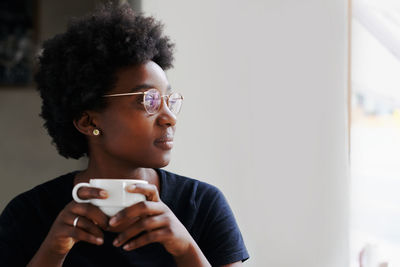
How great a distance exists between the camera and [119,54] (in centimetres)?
117

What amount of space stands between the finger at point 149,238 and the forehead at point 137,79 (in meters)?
0.35

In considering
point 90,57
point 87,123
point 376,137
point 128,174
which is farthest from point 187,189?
point 376,137

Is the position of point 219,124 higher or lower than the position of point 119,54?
lower

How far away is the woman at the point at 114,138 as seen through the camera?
1.16m

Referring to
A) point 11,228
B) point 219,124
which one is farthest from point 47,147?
point 11,228

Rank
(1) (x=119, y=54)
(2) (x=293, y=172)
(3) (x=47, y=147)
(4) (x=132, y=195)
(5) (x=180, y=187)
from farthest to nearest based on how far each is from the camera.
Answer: (3) (x=47, y=147) < (2) (x=293, y=172) < (5) (x=180, y=187) < (1) (x=119, y=54) < (4) (x=132, y=195)

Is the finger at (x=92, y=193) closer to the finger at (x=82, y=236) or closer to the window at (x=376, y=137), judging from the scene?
the finger at (x=82, y=236)

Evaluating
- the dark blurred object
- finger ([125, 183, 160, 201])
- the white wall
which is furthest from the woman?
the dark blurred object

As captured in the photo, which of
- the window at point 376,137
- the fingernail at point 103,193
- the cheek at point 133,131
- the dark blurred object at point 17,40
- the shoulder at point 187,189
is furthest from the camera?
the dark blurred object at point 17,40

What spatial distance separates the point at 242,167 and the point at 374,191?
0.46 metres

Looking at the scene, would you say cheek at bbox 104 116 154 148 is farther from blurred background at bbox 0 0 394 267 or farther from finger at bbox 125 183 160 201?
blurred background at bbox 0 0 394 267

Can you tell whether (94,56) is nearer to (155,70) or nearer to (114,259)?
(155,70)

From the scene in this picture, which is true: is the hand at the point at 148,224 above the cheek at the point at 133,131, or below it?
below

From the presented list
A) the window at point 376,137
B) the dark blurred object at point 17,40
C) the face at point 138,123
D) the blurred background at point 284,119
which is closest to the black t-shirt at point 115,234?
the face at point 138,123
